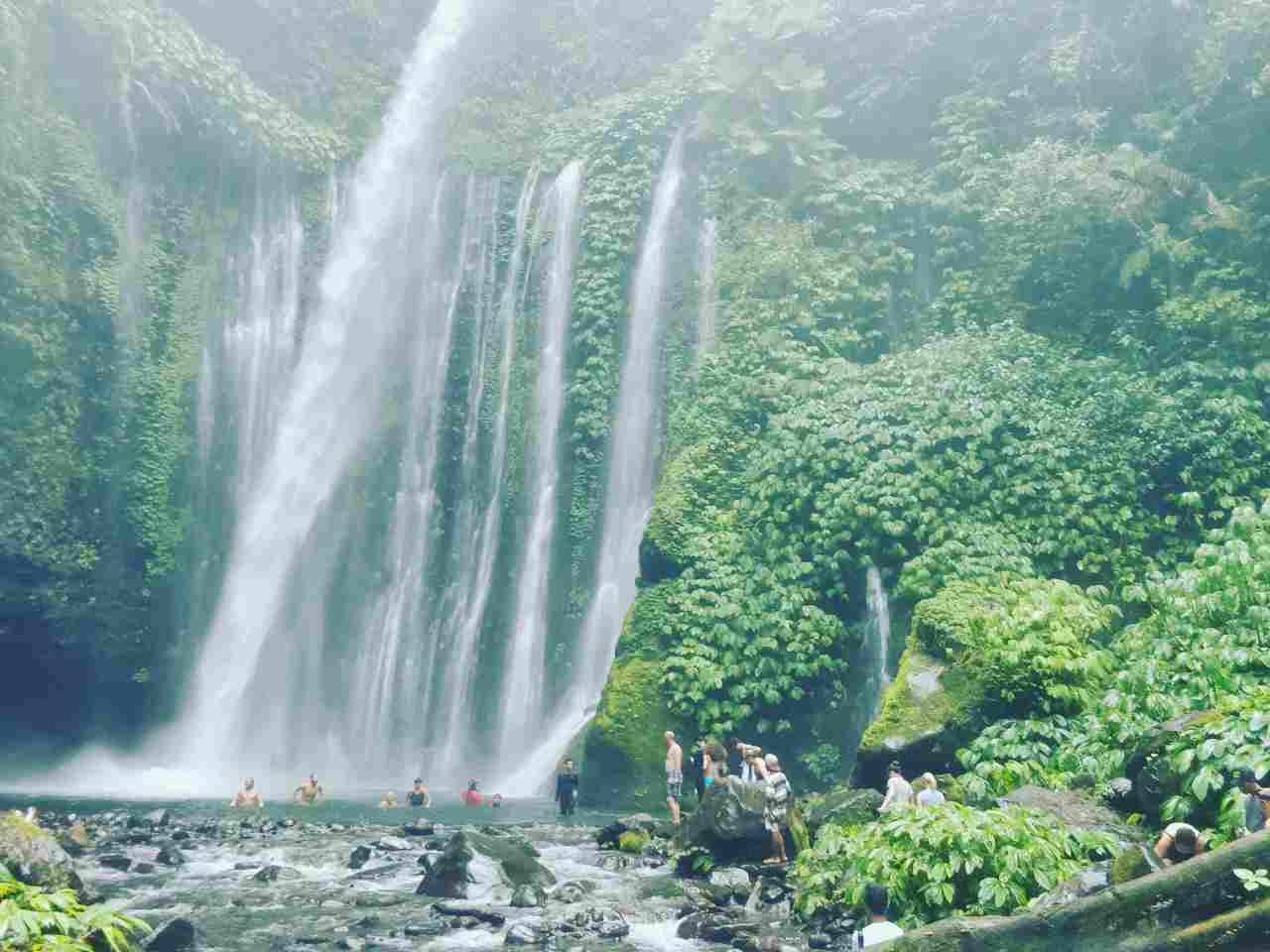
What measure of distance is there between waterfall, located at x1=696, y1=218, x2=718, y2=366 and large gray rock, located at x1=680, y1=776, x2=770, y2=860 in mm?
11244

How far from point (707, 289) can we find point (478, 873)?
47.1ft

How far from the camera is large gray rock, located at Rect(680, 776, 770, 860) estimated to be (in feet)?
35.2

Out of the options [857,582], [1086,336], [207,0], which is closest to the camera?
[857,582]

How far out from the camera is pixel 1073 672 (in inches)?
460

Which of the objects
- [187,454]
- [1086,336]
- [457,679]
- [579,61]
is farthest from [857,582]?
[579,61]

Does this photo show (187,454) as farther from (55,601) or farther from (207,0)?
(207,0)

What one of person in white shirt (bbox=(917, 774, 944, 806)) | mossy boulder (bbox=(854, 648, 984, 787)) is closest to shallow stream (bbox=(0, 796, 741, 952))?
person in white shirt (bbox=(917, 774, 944, 806))

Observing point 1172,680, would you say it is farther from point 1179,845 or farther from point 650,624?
point 650,624

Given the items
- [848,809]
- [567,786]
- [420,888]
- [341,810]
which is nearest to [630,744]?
[567,786]

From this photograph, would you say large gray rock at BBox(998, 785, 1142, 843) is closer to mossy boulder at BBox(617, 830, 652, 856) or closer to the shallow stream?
the shallow stream

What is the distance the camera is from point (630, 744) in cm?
1588

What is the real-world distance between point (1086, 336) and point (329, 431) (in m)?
16.0

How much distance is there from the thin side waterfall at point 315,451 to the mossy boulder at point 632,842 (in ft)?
38.8

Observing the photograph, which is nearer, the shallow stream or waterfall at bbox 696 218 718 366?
the shallow stream
